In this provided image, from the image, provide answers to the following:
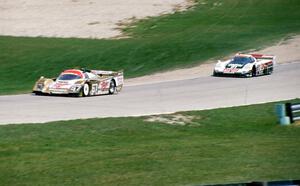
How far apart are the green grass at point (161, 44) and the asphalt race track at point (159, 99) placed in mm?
5819

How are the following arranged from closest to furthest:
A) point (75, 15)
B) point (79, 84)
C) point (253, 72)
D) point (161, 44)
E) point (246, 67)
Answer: point (79, 84) → point (246, 67) → point (253, 72) → point (161, 44) → point (75, 15)

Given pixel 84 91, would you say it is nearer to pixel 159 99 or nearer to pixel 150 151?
pixel 159 99

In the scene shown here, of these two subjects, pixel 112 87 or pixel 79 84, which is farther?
pixel 112 87

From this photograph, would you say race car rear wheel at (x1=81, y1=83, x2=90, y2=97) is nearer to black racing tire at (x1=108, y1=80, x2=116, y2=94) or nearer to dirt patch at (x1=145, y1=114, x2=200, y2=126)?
black racing tire at (x1=108, y1=80, x2=116, y2=94)

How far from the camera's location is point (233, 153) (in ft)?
61.1

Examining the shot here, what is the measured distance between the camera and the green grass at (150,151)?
15.9m

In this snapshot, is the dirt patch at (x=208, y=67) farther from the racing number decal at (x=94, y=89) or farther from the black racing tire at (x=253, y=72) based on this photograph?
the racing number decal at (x=94, y=89)

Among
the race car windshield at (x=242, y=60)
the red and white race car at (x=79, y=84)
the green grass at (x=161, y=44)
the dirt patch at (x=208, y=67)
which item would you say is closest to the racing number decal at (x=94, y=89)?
the red and white race car at (x=79, y=84)

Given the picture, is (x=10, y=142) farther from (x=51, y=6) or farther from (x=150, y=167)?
(x=51, y=6)

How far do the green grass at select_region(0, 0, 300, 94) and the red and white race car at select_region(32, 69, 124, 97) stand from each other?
3718 millimetres

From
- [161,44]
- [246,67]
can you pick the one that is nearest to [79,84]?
[246,67]

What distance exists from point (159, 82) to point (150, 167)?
2176 cm

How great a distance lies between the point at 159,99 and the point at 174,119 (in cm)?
730

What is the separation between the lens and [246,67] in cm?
3922
